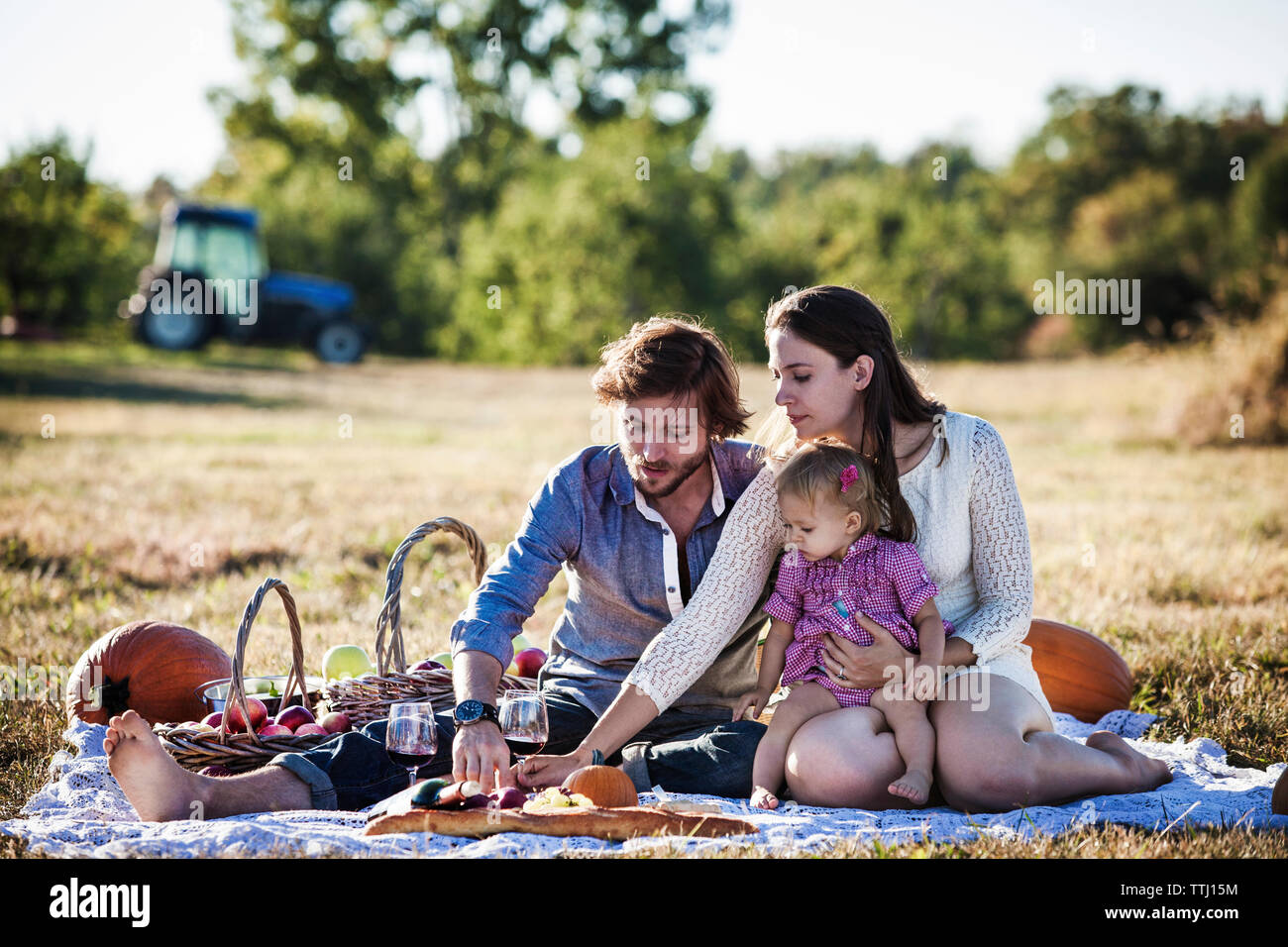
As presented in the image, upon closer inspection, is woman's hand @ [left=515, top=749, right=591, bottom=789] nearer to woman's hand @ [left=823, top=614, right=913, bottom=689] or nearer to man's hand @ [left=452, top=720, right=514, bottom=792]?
man's hand @ [left=452, top=720, right=514, bottom=792]

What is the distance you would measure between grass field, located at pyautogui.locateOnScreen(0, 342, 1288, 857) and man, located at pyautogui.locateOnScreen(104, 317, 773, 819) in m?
0.79

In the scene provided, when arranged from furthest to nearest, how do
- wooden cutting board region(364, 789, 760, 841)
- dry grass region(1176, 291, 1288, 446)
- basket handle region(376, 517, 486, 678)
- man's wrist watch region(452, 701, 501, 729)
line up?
dry grass region(1176, 291, 1288, 446), basket handle region(376, 517, 486, 678), man's wrist watch region(452, 701, 501, 729), wooden cutting board region(364, 789, 760, 841)

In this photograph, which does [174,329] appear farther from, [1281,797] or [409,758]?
[1281,797]

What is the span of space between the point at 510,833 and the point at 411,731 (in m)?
0.53

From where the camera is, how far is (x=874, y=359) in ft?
12.9

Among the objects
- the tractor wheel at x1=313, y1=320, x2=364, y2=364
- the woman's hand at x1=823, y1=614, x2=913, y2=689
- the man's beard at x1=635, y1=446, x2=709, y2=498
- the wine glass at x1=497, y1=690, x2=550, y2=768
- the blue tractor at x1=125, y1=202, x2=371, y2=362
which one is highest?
the blue tractor at x1=125, y1=202, x2=371, y2=362

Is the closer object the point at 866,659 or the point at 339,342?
the point at 866,659

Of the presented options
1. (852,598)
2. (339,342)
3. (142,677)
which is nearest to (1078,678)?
(852,598)

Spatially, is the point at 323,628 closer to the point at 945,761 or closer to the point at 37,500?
the point at 945,761

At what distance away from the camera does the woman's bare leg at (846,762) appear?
3.60 m

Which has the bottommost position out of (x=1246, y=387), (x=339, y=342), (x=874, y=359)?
(x=874, y=359)

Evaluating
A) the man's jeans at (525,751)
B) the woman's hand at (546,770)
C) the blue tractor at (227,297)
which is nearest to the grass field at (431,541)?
the man's jeans at (525,751)

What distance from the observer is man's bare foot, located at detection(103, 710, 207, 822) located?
335cm

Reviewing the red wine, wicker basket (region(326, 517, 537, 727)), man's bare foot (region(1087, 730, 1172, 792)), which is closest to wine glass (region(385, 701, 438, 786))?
the red wine
